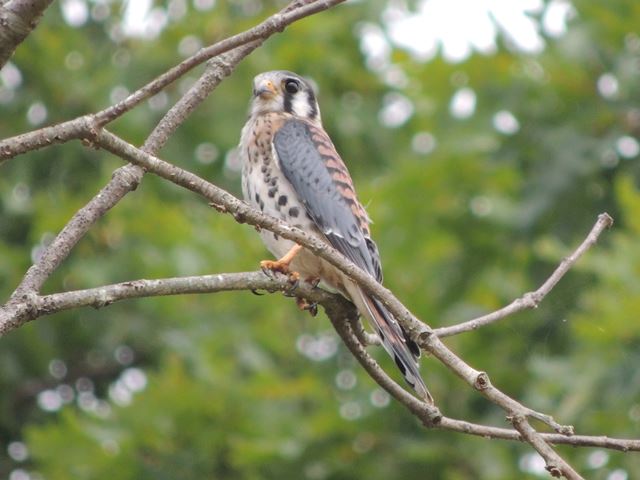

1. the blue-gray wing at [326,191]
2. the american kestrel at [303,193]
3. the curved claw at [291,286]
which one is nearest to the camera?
the curved claw at [291,286]

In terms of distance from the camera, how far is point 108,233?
787cm

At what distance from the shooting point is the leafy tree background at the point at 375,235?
20.2 ft

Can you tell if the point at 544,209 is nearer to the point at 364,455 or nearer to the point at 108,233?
the point at 364,455

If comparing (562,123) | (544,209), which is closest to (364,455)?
(544,209)

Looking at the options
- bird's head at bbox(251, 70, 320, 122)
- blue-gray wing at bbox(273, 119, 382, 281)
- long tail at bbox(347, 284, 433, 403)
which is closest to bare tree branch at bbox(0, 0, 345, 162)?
long tail at bbox(347, 284, 433, 403)

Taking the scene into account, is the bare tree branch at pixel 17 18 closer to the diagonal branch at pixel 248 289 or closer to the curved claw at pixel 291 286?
the diagonal branch at pixel 248 289

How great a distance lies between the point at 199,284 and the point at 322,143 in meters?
2.16

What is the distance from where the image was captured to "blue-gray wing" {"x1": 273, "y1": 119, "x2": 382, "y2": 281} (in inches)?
169

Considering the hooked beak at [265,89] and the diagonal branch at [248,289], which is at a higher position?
the hooked beak at [265,89]

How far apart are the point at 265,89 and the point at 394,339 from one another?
1.73 m

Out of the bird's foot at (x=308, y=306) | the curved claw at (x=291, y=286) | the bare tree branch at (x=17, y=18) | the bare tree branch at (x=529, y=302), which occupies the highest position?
the bare tree branch at (x=17, y=18)

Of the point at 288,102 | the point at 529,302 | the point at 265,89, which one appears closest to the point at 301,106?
the point at 288,102

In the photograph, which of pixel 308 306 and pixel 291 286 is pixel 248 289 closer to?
pixel 291 286

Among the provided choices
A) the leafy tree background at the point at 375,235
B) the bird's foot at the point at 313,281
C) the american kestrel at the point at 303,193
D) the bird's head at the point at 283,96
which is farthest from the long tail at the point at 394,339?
the leafy tree background at the point at 375,235
